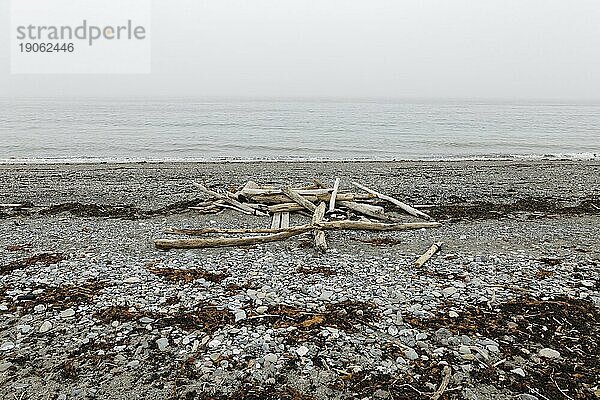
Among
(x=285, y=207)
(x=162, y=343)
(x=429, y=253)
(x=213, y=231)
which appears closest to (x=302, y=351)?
(x=162, y=343)

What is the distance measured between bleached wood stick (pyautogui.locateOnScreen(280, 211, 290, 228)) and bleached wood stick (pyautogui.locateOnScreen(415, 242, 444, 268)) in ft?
11.6

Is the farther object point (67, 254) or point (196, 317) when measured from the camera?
point (67, 254)

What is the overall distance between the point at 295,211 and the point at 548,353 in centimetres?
809

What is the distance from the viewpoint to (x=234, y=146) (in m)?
40.1

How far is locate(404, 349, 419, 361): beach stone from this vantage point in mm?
5304

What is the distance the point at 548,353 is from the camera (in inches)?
213

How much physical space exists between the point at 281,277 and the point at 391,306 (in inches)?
79.0

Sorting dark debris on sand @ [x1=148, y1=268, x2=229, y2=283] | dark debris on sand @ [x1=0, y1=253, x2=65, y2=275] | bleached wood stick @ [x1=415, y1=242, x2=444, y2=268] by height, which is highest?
bleached wood stick @ [x1=415, y1=242, x2=444, y2=268]

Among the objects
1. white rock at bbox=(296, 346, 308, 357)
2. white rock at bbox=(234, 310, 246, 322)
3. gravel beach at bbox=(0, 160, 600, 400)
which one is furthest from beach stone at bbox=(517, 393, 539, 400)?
white rock at bbox=(234, 310, 246, 322)

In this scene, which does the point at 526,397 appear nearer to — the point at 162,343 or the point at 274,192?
the point at 162,343

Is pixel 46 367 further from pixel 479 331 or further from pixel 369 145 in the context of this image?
pixel 369 145

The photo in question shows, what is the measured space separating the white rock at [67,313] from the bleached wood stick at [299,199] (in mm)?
7061

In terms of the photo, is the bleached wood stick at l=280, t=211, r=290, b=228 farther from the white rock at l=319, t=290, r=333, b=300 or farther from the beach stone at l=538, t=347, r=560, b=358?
the beach stone at l=538, t=347, r=560, b=358

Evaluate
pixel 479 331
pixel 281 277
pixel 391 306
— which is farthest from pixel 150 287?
pixel 479 331
